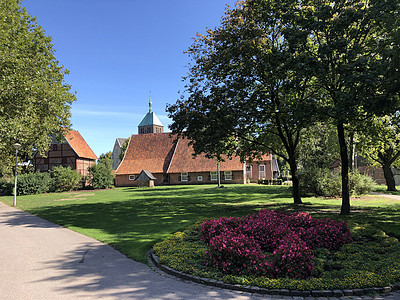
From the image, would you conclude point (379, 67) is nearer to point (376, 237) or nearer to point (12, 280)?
point (376, 237)

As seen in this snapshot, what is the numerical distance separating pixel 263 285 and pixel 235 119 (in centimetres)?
1080

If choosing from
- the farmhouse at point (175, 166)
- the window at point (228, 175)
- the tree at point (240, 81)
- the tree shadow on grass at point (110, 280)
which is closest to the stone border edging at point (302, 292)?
the tree shadow on grass at point (110, 280)

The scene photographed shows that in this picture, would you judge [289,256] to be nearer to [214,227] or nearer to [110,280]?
[214,227]

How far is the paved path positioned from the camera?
Result: 524cm

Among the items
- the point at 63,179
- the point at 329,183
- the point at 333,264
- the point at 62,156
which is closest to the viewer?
the point at 333,264

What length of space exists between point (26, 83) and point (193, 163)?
108 feet

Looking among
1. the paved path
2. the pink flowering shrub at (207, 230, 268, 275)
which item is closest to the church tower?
the paved path

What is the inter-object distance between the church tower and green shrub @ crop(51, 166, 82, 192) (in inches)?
2993

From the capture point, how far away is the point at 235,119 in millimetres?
15336

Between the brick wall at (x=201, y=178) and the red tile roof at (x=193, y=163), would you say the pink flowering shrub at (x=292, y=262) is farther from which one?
the brick wall at (x=201, y=178)

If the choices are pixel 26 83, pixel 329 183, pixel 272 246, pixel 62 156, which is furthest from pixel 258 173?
pixel 272 246

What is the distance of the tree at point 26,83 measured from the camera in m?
17.8

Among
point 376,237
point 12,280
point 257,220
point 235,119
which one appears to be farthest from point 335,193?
point 12,280

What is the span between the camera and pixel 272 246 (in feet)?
24.5
